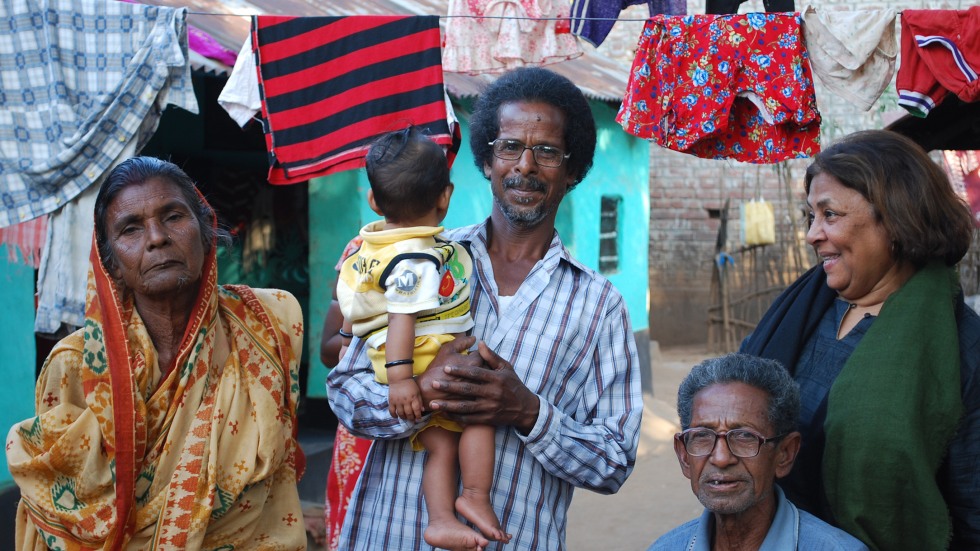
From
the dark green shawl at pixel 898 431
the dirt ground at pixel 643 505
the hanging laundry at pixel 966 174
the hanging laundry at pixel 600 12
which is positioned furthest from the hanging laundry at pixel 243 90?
the hanging laundry at pixel 966 174

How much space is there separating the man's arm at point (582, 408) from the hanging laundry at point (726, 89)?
2.12 meters

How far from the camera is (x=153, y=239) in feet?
7.59

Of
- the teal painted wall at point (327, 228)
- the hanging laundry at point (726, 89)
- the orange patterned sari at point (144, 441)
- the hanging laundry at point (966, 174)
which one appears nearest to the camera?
the orange patterned sari at point (144, 441)

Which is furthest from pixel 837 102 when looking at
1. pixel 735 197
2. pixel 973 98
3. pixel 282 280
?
pixel 973 98

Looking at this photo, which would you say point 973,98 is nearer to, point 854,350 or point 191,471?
point 854,350

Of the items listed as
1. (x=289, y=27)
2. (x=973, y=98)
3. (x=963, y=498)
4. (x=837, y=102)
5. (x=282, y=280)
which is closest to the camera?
(x=963, y=498)

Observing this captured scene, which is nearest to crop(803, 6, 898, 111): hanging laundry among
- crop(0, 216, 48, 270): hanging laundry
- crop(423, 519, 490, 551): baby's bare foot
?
crop(423, 519, 490, 551): baby's bare foot

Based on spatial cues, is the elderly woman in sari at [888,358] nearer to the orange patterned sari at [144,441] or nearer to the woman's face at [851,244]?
the woman's face at [851,244]

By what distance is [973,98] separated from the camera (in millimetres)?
4008

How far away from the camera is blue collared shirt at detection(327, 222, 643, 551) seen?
2.21m

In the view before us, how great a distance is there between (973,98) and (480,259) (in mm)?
2696

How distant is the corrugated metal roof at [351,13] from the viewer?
5375mm

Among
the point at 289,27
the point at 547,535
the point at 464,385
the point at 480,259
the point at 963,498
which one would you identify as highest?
the point at 289,27

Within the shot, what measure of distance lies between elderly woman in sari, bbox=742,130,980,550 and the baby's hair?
3.07ft
